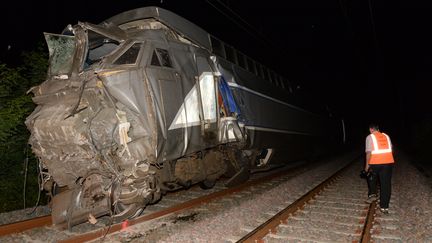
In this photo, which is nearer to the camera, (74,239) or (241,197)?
(74,239)

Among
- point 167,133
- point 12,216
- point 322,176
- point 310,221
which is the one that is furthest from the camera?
point 322,176

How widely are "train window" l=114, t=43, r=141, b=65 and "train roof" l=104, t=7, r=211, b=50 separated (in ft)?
3.21

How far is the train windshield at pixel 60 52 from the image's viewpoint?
6.11m

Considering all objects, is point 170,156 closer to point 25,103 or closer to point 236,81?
point 236,81

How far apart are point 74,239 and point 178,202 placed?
120 inches

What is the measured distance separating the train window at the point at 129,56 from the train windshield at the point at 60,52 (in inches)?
41.7

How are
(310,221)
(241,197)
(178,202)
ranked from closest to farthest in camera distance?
(310,221), (178,202), (241,197)

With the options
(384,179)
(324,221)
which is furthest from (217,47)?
(384,179)

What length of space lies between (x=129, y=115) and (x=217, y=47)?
3.63 metres

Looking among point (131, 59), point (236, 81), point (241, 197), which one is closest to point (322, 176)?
point (241, 197)

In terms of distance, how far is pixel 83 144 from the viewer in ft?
17.1

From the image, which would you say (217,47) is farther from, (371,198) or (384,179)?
(371,198)

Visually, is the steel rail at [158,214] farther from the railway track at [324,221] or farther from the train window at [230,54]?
the train window at [230,54]

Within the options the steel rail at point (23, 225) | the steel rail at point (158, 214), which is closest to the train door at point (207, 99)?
the steel rail at point (158, 214)
